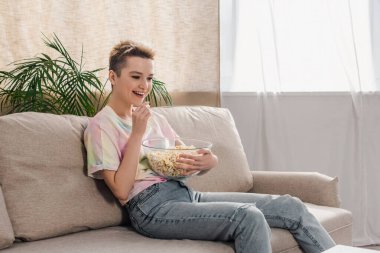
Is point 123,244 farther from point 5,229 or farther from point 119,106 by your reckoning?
point 119,106

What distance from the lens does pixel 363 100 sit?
3.67 metres

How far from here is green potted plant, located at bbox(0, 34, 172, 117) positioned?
2.65 m

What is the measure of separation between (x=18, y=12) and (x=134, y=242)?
1.29 metres

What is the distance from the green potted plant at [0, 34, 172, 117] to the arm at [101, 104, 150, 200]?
57 centimetres

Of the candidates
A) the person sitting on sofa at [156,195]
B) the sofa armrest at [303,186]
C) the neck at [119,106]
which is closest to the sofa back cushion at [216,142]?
the sofa armrest at [303,186]

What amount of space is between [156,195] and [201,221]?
21 centimetres

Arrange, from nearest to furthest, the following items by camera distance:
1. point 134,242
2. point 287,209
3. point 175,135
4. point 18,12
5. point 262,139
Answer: point 134,242, point 287,209, point 175,135, point 18,12, point 262,139

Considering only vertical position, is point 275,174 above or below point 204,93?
below

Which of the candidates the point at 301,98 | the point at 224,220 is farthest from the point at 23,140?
the point at 301,98

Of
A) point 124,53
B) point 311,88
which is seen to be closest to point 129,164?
point 124,53

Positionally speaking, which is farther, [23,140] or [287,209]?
[287,209]

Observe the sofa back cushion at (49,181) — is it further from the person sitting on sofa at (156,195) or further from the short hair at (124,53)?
the short hair at (124,53)

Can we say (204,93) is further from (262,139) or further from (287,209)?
(287,209)

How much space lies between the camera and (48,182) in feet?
7.17
